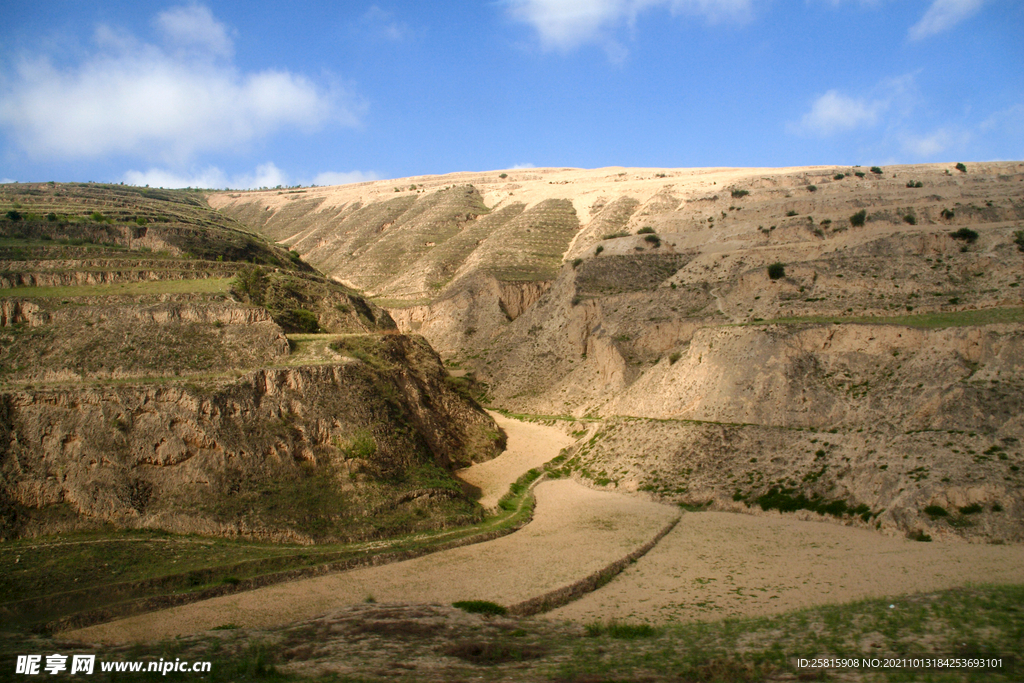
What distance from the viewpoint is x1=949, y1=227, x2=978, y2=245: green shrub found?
148 ft

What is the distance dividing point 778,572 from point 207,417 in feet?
70.3

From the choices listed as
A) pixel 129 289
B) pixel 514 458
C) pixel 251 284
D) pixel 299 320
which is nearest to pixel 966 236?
pixel 514 458

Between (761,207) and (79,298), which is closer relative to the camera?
(79,298)

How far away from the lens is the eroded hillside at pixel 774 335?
26219 millimetres

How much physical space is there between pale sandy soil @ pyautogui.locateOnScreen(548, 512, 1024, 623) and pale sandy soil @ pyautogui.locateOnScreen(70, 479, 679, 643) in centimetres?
156

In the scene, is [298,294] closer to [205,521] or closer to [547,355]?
[547,355]

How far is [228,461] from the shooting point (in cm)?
2547

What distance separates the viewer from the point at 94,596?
1970cm

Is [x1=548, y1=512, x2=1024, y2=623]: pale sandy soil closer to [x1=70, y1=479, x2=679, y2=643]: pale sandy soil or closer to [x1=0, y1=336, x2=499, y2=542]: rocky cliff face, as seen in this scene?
[x1=70, y1=479, x2=679, y2=643]: pale sandy soil

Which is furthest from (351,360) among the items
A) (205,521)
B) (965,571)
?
(965,571)

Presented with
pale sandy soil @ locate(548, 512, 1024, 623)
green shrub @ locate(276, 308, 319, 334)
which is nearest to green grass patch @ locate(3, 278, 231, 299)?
green shrub @ locate(276, 308, 319, 334)

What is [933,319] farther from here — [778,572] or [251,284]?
[251,284]

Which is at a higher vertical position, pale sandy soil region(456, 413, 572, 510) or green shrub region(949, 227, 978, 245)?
green shrub region(949, 227, 978, 245)

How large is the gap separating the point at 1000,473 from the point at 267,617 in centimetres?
2407
